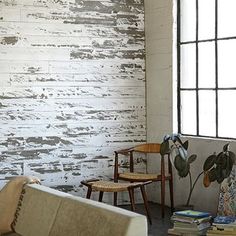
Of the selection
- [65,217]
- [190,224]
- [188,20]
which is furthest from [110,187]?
[188,20]

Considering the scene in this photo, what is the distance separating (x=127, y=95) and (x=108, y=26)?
2.77ft

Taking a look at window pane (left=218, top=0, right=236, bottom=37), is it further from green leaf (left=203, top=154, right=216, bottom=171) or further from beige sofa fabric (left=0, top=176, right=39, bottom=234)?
beige sofa fabric (left=0, top=176, right=39, bottom=234)

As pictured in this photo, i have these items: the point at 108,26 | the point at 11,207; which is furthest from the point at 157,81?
the point at 11,207

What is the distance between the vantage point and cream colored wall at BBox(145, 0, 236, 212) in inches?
252

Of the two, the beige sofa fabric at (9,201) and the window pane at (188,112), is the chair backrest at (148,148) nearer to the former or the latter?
the window pane at (188,112)

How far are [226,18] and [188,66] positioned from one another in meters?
0.79

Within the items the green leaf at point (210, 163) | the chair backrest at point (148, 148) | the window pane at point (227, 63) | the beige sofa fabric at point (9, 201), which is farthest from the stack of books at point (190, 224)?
the chair backrest at point (148, 148)

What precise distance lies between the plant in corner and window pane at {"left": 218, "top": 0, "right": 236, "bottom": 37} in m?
1.18

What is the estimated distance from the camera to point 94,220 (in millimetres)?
3312

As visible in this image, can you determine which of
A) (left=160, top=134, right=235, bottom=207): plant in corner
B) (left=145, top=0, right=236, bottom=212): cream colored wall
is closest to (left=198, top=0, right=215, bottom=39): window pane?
(left=145, top=0, right=236, bottom=212): cream colored wall

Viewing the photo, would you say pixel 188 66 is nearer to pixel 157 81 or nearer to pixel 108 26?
pixel 157 81

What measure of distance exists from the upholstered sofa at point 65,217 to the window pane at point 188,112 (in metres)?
2.53

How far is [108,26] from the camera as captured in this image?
6.74 m

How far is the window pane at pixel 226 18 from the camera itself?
5773mm
